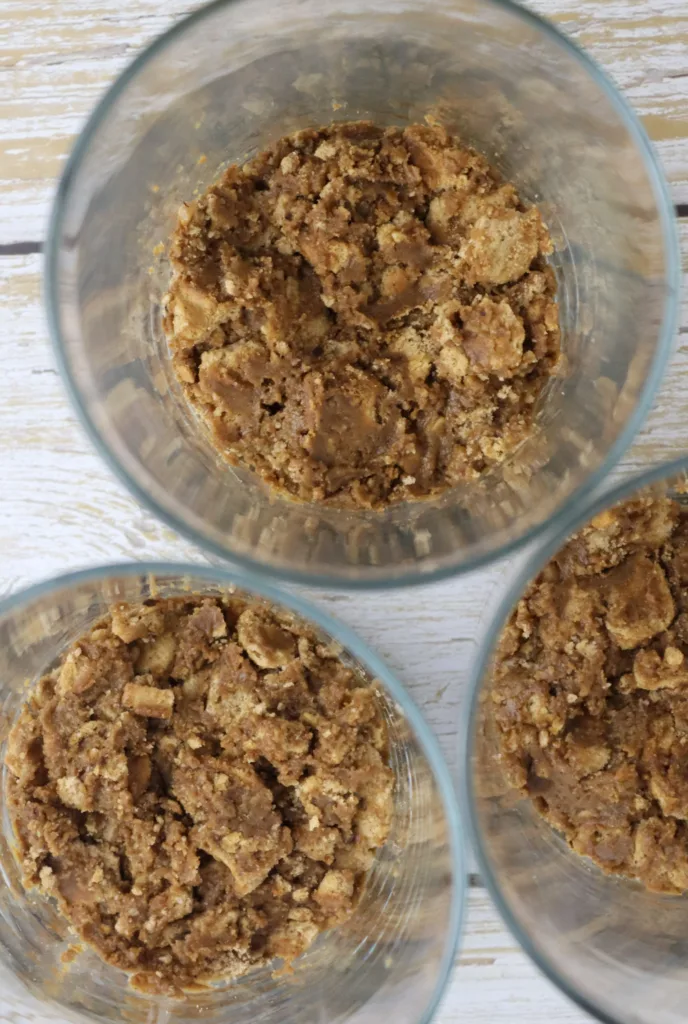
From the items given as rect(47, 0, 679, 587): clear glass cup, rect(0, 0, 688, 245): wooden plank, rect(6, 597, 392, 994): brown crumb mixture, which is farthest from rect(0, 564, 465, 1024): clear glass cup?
rect(0, 0, 688, 245): wooden plank

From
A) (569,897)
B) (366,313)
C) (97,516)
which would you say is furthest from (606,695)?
(97,516)

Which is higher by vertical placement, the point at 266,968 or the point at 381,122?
the point at 381,122

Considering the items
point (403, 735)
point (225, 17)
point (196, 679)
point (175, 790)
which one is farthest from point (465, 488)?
point (225, 17)

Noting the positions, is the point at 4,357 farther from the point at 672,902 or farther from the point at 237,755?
the point at 672,902

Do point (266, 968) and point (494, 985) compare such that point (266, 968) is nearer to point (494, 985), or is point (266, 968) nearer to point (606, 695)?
point (494, 985)

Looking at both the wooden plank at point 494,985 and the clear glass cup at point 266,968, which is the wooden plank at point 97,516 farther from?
the wooden plank at point 494,985
